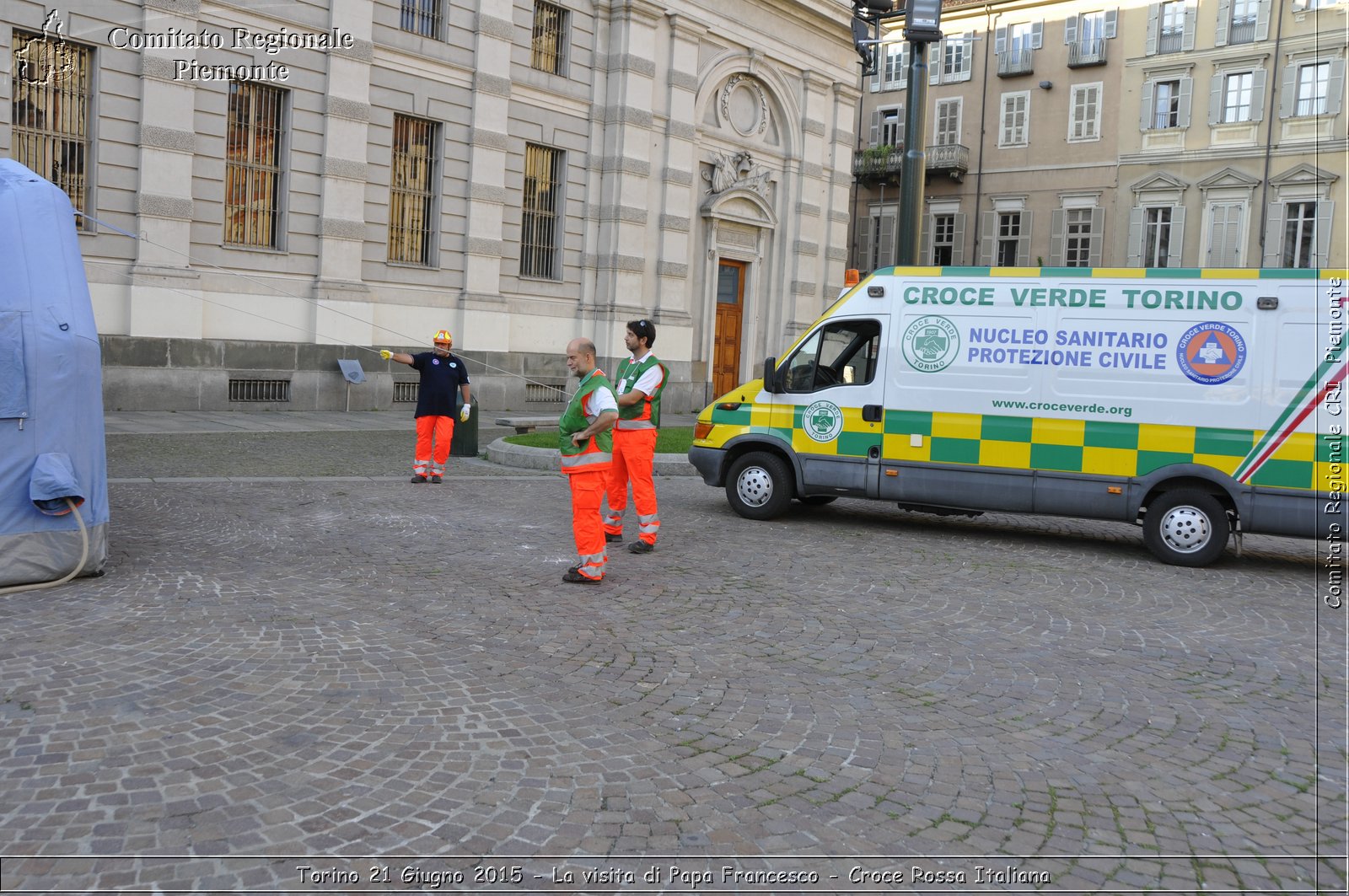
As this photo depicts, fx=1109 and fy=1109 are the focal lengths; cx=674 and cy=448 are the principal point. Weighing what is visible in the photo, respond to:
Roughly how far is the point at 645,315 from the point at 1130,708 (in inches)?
797

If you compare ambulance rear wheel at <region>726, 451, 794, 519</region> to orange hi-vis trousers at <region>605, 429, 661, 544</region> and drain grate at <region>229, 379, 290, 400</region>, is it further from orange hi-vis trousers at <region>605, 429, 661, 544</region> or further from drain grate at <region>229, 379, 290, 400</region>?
drain grate at <region>229, 379, 290, 400</region>

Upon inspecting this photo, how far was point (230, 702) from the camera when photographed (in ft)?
15.6

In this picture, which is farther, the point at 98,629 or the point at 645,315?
the point at 645,315

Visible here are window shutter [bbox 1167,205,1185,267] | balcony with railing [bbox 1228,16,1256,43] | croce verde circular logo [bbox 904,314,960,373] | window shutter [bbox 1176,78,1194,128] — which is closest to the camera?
croce verde circular logo [bbox 904,314,960,373]

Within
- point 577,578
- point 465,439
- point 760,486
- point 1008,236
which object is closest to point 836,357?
point 760,486

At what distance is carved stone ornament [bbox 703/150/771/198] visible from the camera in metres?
26.2

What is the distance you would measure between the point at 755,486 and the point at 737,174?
17.4 metres

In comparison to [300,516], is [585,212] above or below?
above

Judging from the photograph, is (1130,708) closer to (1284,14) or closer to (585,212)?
(585,212)

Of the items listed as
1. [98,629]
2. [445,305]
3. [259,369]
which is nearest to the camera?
[98,629]

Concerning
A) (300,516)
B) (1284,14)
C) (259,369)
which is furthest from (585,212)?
(1284,14)

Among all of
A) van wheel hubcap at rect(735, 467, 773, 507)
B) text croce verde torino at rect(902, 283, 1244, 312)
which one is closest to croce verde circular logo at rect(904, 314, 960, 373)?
text croce verde torino at rect(902, 283, 1244, 312)

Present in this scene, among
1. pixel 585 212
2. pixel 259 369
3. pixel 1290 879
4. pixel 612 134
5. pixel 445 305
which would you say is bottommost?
pixel 1290 879

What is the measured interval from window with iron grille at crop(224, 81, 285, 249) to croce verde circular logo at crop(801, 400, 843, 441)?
11858mm
